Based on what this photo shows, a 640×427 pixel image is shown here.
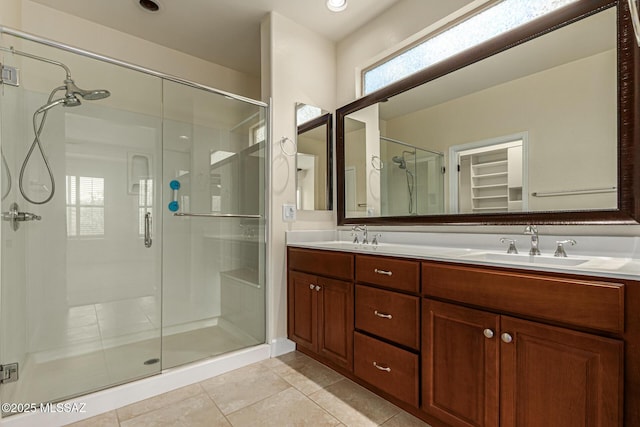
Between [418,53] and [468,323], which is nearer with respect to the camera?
[468,323]

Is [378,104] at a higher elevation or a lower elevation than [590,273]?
higher

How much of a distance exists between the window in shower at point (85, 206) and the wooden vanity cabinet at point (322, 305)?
1.39 m

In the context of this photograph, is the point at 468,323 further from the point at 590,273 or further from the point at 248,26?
the point at 248,26

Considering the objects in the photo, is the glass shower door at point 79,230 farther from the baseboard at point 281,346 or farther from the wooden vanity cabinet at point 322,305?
the wooden vanity cabinet at point 322,305

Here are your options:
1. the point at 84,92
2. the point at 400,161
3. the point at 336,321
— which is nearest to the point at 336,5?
the point at 400,161

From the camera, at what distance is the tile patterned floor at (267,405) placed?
5.05 ft

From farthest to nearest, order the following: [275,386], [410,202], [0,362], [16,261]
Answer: [410,202] < [275,386] < [16,261] < [0,362]

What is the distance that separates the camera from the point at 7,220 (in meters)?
1.55

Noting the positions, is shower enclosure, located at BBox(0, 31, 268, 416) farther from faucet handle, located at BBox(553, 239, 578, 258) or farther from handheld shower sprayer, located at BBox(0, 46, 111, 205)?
faucet handle, located at BBox(553, 239, 578, 258)

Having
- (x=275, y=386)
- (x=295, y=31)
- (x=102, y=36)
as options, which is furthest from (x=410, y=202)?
(x=102, y=36)

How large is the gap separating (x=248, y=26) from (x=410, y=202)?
1.99 meters

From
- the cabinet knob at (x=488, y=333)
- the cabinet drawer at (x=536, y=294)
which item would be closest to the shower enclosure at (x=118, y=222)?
the cabinet drawer at (x=536, y=294)

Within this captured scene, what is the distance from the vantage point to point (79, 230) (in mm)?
2094

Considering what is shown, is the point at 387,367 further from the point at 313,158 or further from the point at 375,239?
the point at 313,158
